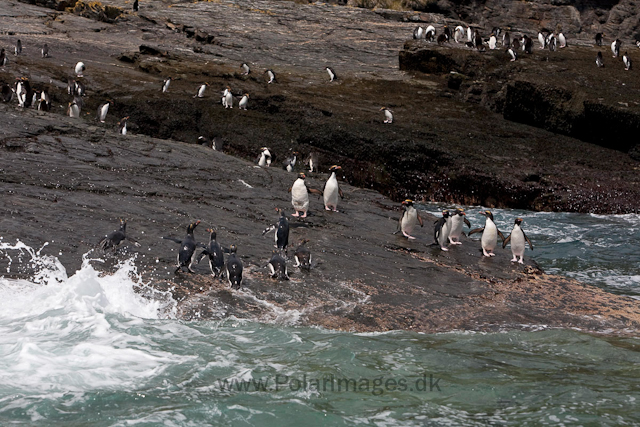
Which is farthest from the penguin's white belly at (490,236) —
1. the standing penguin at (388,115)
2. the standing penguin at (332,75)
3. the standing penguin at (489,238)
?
the standing penguin at (332,75)

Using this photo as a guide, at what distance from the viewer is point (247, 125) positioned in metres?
22.4

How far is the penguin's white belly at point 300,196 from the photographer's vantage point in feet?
42.1

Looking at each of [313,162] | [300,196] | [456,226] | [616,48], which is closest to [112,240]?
[300,196]

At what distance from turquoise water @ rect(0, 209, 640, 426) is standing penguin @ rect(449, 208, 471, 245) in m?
3.71

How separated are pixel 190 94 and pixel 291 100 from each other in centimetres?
354

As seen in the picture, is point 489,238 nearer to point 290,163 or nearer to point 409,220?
point 409,220

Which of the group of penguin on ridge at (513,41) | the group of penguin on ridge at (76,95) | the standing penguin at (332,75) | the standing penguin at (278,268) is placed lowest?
the standing penguin at (278,268)

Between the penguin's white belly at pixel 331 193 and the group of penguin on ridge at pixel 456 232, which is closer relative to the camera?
the group of penguin on ridge at pixel 456 232

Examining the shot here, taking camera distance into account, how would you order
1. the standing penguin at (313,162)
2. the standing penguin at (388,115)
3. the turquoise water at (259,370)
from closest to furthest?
the turquoise water at (259,370)
the standing penguin at (313,162)
the standing penguin at (388,115)

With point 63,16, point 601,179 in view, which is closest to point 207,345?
point 601,179

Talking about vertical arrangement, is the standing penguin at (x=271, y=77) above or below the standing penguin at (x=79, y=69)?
above

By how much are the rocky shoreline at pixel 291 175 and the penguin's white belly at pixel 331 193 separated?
28 centimetres

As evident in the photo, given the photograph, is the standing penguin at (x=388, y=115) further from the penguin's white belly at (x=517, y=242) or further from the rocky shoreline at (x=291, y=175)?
the penguin's white belly at (x=517, y=242)

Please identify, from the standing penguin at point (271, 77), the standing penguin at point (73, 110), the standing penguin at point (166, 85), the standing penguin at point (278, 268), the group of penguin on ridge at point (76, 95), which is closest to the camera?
the standing penguin at point (278, 268)
